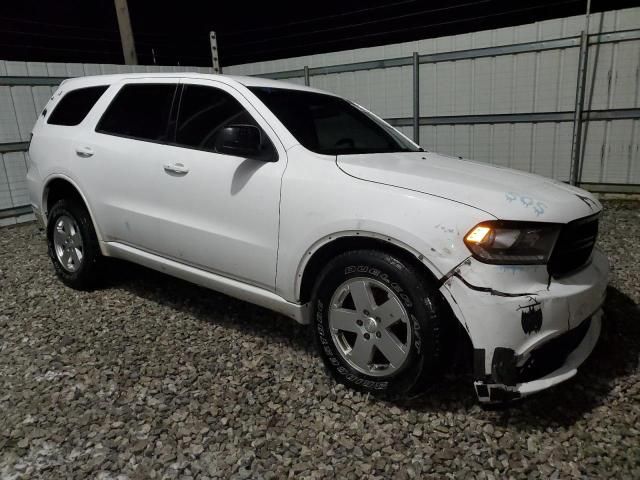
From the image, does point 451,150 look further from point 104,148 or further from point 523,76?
point 104,148

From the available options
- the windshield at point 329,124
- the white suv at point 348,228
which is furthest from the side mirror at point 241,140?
the windshield at point 329,124

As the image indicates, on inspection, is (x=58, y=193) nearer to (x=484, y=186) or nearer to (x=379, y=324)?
(x=379, y=324)

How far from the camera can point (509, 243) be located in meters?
2.17

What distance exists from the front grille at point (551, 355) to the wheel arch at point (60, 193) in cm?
318

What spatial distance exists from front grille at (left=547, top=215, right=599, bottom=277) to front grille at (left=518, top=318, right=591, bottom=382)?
11.6 inches

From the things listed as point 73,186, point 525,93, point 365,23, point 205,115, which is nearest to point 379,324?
point 205,115

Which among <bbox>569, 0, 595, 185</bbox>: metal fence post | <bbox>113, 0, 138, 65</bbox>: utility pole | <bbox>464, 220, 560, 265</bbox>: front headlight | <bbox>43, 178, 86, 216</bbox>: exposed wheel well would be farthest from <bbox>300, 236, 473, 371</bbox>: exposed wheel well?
<bbox>113, 0, 138, 65</bbox>: utility pole

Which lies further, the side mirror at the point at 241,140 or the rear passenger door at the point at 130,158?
the rear passenger door at the point at 130,158

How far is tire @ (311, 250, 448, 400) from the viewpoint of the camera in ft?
7.52

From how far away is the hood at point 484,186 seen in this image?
223cm

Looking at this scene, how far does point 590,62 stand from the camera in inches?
266

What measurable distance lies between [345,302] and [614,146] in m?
6.12

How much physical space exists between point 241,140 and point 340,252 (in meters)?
0.84

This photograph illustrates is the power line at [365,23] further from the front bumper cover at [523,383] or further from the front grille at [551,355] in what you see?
the front bumper cover at [523,383]
